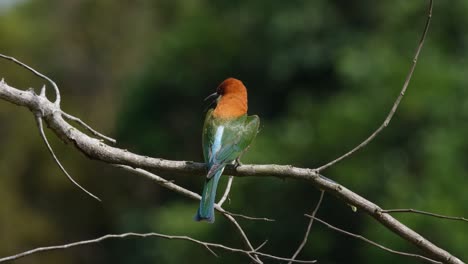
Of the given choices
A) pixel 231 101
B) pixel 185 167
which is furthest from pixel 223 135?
pixel 185 167

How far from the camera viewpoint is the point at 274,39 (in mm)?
18062

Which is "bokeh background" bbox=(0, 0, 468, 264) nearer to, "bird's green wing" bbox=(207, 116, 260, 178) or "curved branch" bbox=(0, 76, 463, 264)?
"bird's green wing" bbox=(207, 116, 260, 178)

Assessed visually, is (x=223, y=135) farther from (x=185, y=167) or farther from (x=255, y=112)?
(x=255, y=112)

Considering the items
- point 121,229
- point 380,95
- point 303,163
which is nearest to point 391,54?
point 380,95

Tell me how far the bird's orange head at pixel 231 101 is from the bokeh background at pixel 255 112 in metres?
6.75

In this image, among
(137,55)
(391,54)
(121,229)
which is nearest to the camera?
(391,54)

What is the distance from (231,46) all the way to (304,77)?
1903mm

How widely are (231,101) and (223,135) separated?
0.36 m

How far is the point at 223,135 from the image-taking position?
14.5ft

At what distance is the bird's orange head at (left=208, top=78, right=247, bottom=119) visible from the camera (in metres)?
4.64

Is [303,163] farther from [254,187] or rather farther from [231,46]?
[231,46]

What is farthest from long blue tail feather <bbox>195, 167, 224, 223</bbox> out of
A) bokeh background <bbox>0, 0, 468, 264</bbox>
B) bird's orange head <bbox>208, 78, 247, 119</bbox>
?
bokeh background <bbox>0, 0, 468, 264</bbox>

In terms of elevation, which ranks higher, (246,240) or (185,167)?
(185,167)

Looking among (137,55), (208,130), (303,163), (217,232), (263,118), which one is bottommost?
(208,130)
